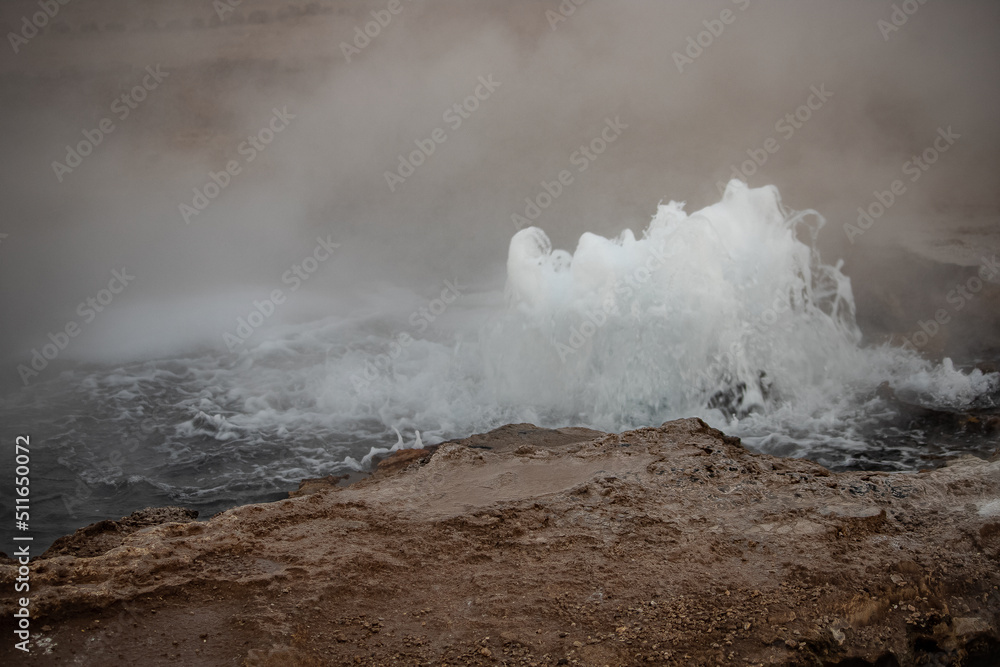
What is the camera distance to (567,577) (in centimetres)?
254

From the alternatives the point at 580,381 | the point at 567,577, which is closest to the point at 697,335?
the point at 580,381

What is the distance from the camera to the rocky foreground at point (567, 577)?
2.24 meters

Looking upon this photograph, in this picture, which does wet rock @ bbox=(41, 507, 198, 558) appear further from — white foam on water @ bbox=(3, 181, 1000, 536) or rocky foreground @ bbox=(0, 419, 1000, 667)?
white foam on water @ bbox=(3, 181, 1000, 536)

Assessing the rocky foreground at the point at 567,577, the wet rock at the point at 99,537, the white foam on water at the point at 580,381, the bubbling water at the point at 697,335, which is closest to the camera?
the rocky foreground at the point at 567,577

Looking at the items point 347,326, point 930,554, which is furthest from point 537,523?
point 347,326

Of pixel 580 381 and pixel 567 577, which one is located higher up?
pixel 580 381

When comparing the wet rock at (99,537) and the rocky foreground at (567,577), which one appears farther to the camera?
the wet rock at (99,537)

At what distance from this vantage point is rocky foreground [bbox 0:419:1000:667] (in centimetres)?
224

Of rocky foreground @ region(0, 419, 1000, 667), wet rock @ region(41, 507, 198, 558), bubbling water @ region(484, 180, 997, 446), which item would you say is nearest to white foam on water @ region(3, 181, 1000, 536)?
bubbling water @ region(484, 180, 997, 446)

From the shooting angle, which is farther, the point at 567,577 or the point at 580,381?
the point at 580,381

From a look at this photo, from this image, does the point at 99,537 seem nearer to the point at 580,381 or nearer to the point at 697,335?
the point at 580,381

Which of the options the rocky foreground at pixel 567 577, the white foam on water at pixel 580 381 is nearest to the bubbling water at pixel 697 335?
the white foam on water at pixel 580 381

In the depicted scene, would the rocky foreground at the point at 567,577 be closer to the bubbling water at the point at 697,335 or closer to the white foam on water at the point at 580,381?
the white foam on water at the point at 580,381

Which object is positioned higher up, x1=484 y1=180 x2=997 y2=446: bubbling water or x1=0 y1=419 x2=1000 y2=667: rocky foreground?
x1=484 y1=180 x2=997 y2=446: bubbling water
